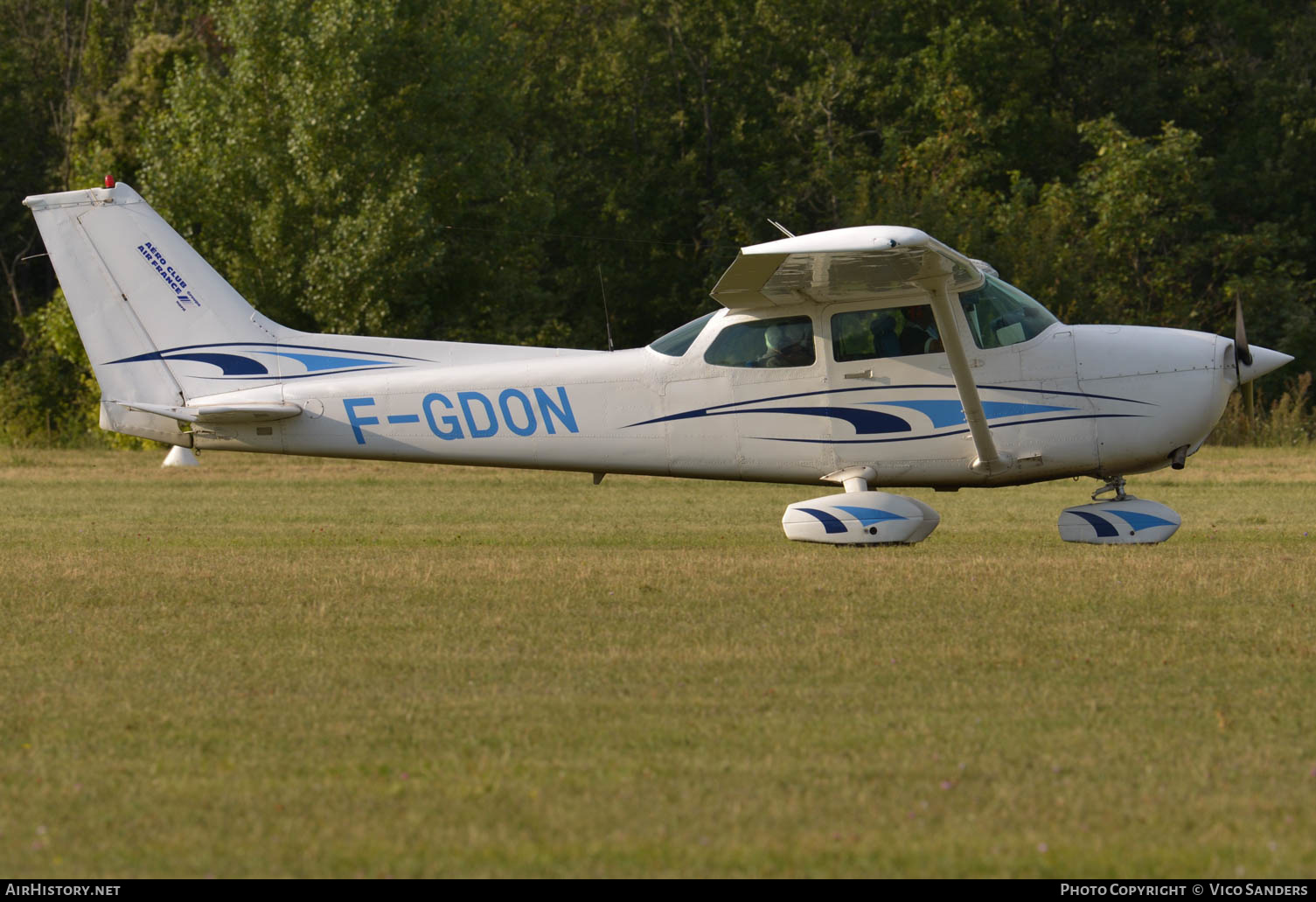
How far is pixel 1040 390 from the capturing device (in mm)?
11609

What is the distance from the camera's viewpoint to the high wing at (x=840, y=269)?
33.0 feet

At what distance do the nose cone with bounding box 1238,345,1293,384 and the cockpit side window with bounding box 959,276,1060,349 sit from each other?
151 cm

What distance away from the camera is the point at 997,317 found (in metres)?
11.7

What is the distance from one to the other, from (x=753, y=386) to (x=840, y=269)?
143 cm

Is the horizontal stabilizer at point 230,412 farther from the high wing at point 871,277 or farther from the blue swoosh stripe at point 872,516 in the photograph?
the blue swoosh stripe at point 872,516

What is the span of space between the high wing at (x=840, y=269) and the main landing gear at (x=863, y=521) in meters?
1.56

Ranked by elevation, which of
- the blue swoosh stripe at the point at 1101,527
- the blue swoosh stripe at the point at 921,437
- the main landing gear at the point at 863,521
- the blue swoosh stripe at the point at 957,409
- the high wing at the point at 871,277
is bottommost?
the blue swoosh stripe at the point at 1101,527

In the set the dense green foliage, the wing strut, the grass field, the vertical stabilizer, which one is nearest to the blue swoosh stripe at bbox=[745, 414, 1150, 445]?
the wing strut

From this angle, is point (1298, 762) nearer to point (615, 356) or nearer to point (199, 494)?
point (615, 356)

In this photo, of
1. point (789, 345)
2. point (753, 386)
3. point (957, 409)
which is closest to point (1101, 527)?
point (957, 409)

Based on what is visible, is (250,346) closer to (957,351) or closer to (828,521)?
(828,521)

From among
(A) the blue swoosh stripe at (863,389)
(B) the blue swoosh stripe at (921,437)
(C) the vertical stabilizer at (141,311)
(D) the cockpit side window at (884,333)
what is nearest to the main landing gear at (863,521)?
(B) the blue swoosh stripe at (921,437)

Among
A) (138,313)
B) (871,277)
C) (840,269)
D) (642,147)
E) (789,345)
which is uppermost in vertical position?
(642,147)

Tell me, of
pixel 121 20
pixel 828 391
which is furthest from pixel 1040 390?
pixel 121 20
